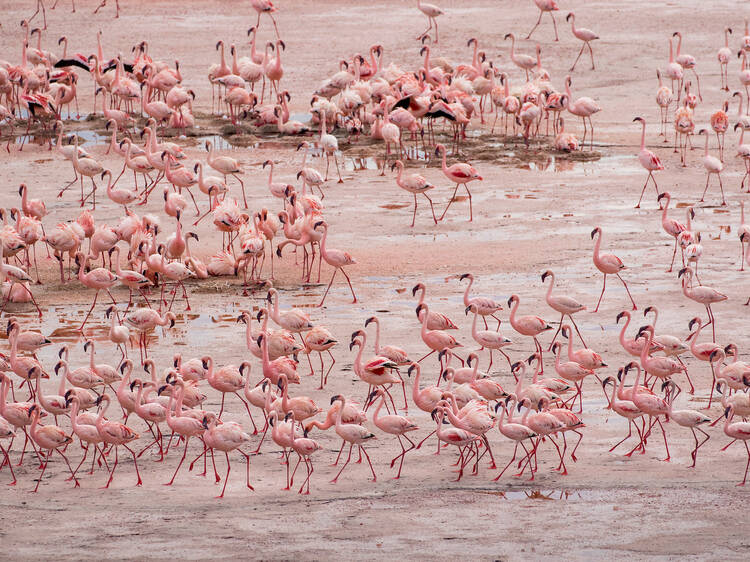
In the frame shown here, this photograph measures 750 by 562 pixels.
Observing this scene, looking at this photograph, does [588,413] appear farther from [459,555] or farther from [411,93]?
[411,93]

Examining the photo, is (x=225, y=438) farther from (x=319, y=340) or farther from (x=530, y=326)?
(x=530, y=326)

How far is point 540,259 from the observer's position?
15250 millimetres

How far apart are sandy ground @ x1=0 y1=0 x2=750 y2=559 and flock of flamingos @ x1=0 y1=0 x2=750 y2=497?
198mm

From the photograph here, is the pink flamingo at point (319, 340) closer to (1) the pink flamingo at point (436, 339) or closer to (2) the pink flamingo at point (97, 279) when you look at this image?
(1) the pink flamingo at point (436, 339)

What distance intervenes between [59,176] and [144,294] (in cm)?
603

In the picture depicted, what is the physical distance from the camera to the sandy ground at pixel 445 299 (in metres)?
8.55

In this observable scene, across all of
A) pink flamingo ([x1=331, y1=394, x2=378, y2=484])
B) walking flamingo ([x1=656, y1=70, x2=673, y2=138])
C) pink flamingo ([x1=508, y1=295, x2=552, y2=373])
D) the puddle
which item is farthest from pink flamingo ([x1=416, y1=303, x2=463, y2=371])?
walking flamingo ([x1=656, y1=70, x2=673, y2=138])

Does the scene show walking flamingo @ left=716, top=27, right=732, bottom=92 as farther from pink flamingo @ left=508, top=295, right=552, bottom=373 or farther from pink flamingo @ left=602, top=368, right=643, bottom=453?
pink flamingo @ left=602, top=368, right=643, bottom=453

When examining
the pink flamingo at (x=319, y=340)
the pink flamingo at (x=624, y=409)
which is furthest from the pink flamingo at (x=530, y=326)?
the pink flamingo at (x=319, y=340)

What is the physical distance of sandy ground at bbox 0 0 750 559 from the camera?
8547mm

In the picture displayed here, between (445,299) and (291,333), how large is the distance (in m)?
2.23

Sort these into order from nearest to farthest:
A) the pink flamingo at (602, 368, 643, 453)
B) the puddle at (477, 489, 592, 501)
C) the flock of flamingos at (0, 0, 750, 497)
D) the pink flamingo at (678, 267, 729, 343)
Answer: the puddle at (477, 489, 592, 501) < the flock of flamingos at (0, 0, 750, 497) < the pink flamingo at (602, 368, 643, 453) < the pink flamingo at (678, 267, 729, 343)

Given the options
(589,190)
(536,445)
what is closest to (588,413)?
(536,445)

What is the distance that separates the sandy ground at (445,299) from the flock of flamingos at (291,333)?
198 millimetres
